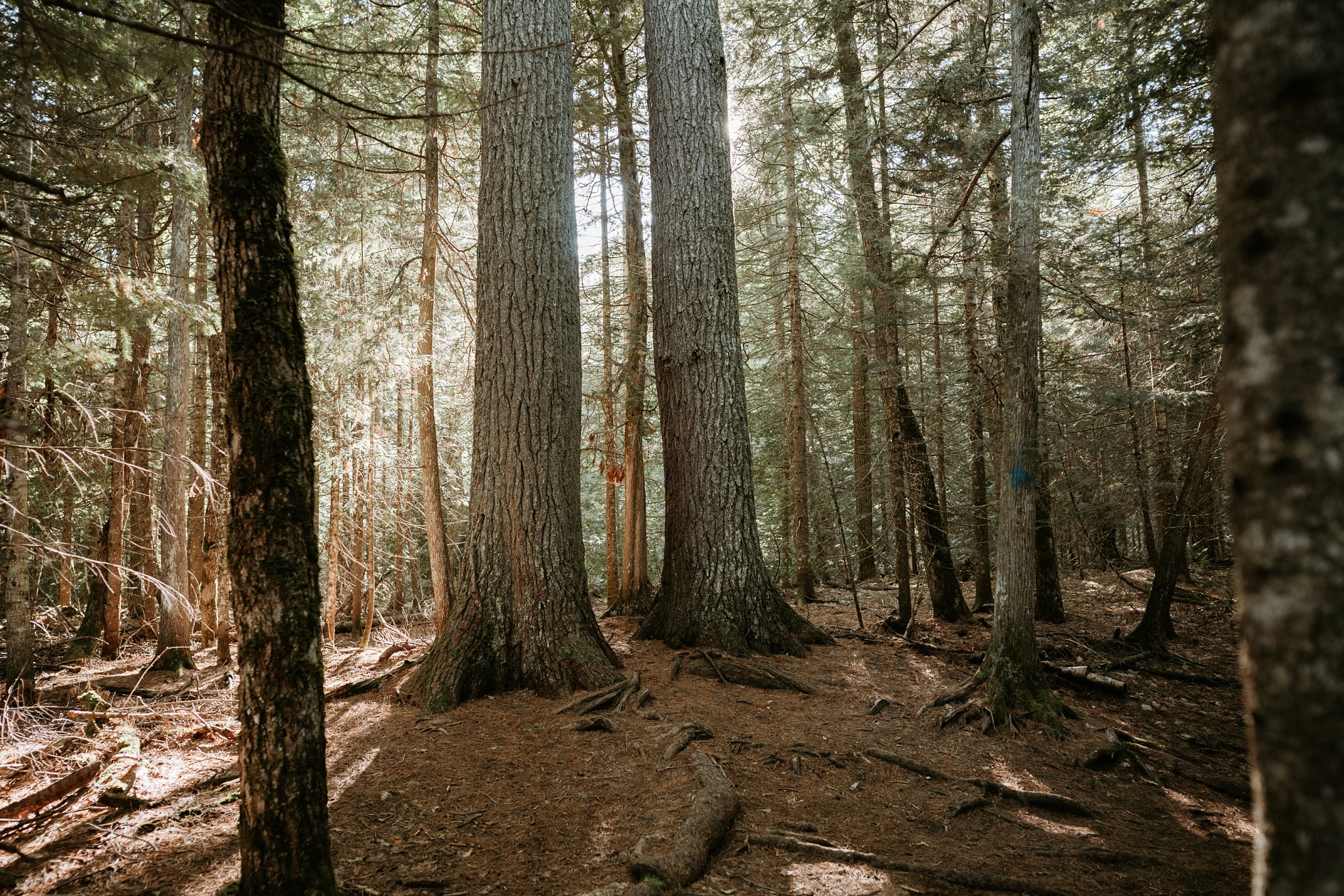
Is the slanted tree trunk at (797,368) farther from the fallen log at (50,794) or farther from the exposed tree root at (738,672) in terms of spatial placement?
the fallen log at (50,794)

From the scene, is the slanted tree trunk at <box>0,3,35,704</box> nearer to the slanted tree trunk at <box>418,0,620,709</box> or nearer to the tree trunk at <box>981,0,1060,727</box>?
the slanted tree trunk at <box>418,0,620,709</box>

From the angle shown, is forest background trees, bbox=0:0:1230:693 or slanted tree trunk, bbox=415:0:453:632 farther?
slanted tree trunk, bbox=415:0:453:632

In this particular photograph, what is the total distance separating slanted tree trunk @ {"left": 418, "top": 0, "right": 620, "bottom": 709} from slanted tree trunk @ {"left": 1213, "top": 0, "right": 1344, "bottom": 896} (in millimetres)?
5440

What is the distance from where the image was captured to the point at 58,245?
342 cm

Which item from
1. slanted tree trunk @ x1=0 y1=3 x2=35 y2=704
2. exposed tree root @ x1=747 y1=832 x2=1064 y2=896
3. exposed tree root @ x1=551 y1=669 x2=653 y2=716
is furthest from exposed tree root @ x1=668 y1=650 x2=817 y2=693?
slanted tree trunk @ x1=0 y1=3 x2=35 y2=704

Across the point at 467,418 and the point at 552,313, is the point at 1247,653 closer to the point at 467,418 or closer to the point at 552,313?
the point at 552,313

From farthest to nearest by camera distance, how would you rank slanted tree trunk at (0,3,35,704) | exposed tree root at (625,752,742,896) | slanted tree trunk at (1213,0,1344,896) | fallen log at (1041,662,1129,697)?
fallen log at (1041,662,1129,697), slanted tree trunk at (0,3,35,704), exposed tree root at (625,752,742,896), slanted tree trunk at (1213,0,1344,896)

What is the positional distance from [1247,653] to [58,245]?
511 centimetres

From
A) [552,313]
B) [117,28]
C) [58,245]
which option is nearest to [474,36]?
[117,28]

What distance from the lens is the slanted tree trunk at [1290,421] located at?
1.22 meters

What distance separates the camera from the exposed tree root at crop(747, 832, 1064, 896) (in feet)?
11.4

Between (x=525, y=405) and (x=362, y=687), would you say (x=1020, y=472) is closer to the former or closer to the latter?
(x=525, y=405)

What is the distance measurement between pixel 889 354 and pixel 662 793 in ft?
24.0

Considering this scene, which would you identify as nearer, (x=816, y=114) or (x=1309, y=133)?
(x=1309, y=133)
